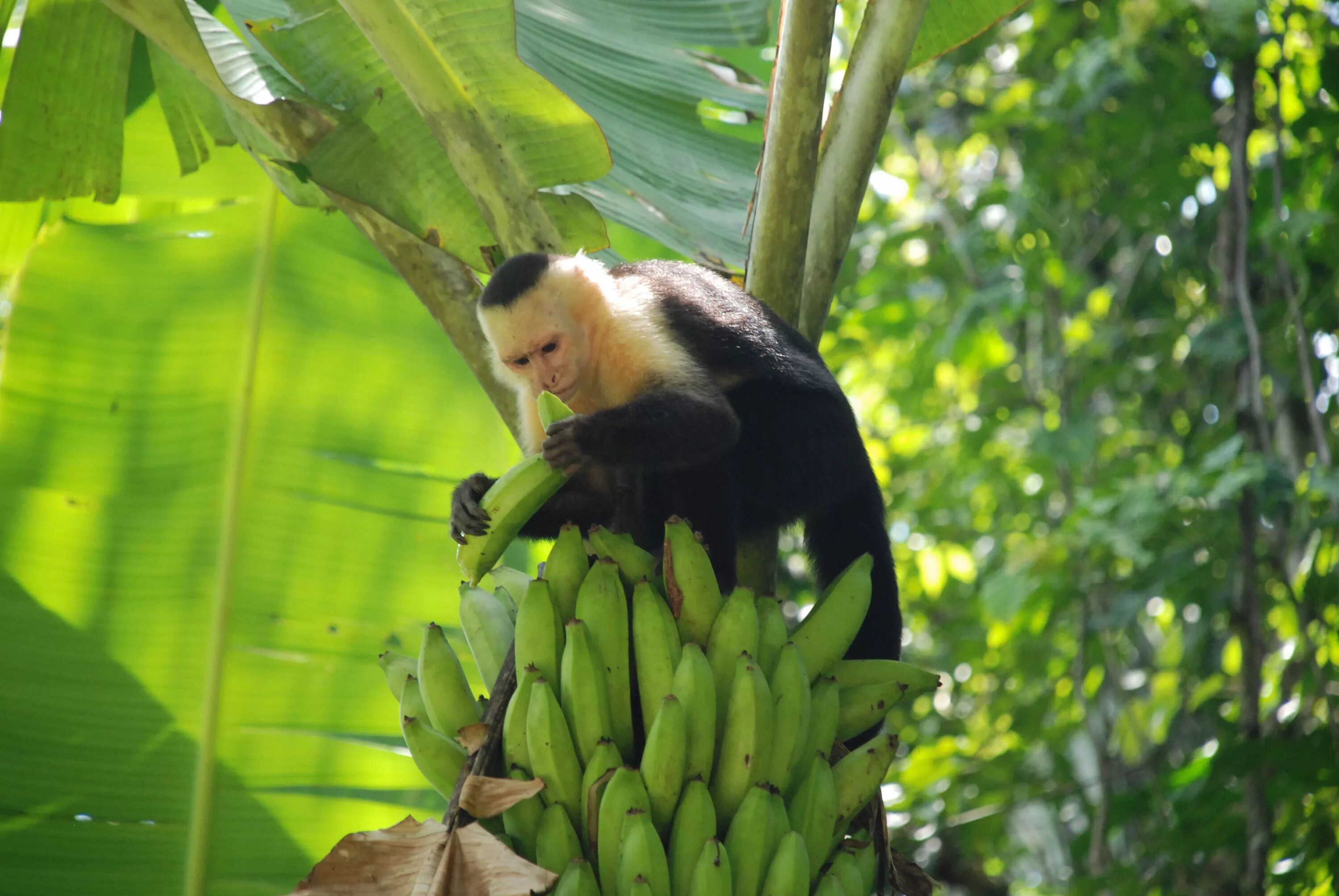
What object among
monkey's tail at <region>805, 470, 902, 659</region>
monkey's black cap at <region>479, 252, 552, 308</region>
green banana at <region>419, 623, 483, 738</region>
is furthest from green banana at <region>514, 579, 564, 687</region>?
monkey's tail at <region>805, 470, 902, 659</region>

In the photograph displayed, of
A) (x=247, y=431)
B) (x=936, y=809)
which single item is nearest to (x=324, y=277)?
(x=247, y=431)

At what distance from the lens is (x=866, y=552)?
2.35 meters

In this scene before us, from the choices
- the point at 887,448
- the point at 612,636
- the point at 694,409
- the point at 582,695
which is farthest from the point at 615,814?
the point at 887,448

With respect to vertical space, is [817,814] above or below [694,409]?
below

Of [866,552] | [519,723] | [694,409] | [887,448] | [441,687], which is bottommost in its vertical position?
[887,448]

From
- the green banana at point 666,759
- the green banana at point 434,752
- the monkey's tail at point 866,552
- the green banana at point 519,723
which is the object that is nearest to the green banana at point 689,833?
the green banana at point 666,759

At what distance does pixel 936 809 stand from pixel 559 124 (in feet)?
10.7

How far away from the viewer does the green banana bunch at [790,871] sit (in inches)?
57.8

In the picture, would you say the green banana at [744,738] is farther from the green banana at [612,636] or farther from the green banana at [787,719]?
the green banana at [612,636]

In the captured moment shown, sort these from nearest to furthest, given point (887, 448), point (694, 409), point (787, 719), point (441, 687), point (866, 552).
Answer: point (787, 719) < point (441, 687) < point (694, 409) < point (866, 552) < point (887, 448)

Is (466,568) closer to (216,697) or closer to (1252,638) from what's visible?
(216,697)

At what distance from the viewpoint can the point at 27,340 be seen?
2609 millimetres

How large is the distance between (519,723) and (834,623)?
59 centimetres

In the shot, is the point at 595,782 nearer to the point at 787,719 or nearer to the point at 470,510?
the point at 787,719
